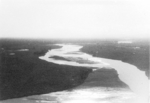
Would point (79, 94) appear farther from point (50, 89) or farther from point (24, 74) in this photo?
point (24, 74)

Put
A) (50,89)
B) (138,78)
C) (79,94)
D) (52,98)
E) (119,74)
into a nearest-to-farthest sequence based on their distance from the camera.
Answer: (52,98), (79,94), (50,89), (138,78), (119,74)

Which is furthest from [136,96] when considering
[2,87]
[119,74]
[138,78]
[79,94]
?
[2,87]

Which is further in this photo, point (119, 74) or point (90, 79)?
point (119, 74)

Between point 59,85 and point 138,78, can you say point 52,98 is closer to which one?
point 59,85

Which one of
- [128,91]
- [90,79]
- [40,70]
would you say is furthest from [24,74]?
[128,91]

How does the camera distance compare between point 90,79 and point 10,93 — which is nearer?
point 10,93

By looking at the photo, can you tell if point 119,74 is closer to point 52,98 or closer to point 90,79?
point 90,79

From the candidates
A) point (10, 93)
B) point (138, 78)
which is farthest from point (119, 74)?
point (10, 93)


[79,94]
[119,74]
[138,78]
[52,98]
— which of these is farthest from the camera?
[119,74]

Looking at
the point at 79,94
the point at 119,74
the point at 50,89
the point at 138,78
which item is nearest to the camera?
the point at 79,94
